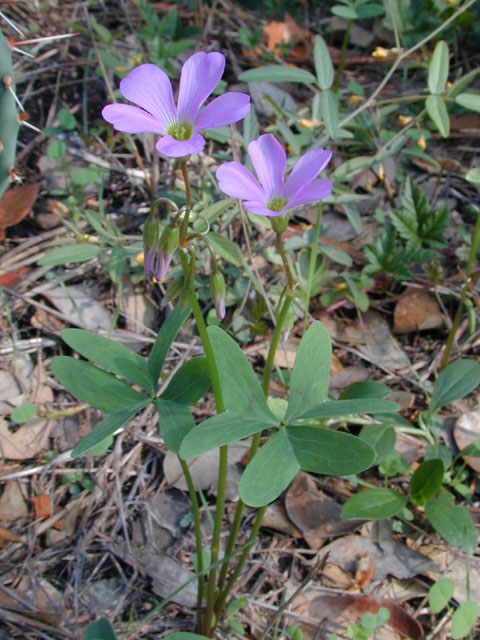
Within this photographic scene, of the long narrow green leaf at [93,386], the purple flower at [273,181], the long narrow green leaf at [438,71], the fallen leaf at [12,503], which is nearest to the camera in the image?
the purple flower at [273,181]

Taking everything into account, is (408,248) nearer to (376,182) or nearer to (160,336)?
(376,182)

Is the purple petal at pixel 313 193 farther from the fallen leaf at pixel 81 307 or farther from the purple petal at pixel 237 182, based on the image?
the fallen leaf at pixel 81 307

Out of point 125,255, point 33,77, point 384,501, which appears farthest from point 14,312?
point 384,501

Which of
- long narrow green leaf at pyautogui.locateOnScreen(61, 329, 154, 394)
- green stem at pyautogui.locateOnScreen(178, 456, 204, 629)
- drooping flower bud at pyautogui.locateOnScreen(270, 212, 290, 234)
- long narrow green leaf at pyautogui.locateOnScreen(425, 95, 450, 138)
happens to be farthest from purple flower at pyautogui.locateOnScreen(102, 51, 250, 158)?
long narrow green leaf at pyautogui.locateOnScreen(425, 95, 450, 138)

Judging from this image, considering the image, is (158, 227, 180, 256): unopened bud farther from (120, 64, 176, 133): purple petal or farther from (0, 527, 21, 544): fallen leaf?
(0, 527, 21, 544): fallen leaf

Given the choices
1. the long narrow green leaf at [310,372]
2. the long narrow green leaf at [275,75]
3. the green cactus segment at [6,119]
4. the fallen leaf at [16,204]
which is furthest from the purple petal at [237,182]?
the fallen leaf at [16,204]

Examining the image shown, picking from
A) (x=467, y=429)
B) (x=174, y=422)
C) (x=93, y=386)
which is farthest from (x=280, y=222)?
(x=467, y=429)
